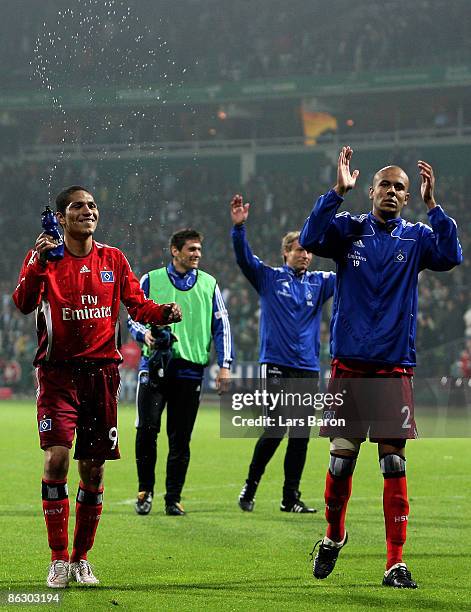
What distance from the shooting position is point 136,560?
685 centimetres

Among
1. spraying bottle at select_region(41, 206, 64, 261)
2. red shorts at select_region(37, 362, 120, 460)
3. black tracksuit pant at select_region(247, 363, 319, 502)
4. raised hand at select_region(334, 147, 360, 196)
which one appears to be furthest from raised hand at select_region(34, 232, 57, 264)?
black tracksuit pant at select_region(247, 363, 319, 502)

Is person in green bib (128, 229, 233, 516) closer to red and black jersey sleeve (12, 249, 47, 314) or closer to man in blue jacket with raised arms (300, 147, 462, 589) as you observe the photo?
man in blue jacket with raised arms (300, 147, 462, 589)

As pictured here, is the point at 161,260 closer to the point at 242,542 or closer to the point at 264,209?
the point at 264,209

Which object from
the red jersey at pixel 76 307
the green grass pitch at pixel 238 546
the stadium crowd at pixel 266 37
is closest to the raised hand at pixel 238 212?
the green grass pitch at pixel 238 546

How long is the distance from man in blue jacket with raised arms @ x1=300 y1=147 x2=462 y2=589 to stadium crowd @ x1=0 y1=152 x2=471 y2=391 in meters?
19.3

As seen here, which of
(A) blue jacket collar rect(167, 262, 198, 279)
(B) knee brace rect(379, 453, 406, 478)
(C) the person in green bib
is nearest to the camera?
(B) knee brace rect(379, 453, 406, 478)

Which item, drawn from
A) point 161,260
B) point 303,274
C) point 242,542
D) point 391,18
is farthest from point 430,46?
point 242,542

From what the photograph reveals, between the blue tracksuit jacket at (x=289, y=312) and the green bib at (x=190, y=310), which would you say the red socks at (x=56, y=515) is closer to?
the green bib at (x=190, y=310)

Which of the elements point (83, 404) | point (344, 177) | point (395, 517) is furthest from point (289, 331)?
point (83, 404)

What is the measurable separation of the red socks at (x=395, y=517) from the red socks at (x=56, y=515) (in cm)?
165

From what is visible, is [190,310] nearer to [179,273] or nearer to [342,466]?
[179,273]

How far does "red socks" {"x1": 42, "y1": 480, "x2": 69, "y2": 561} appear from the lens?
5.86 metres

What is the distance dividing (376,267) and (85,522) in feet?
6.70

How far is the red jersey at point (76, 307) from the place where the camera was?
5953mm
